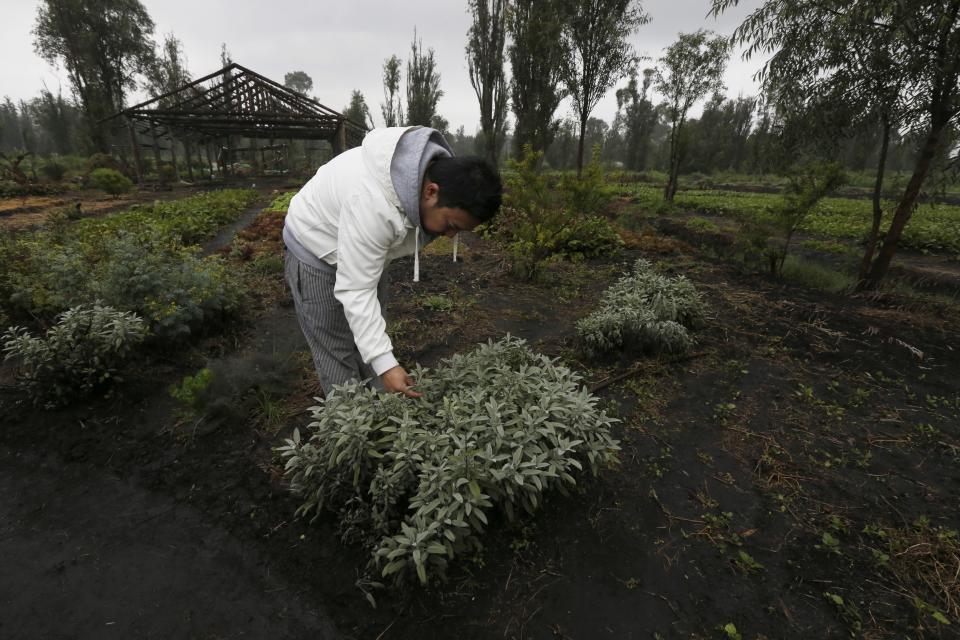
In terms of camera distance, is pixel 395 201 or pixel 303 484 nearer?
pixel 395 201

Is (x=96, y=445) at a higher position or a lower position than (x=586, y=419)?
lower

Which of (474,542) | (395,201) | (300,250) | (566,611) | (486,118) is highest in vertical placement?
(486,118)

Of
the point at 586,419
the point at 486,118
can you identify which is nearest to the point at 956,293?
the point at 586,419

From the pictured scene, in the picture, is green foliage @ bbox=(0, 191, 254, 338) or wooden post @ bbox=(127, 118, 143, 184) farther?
wooden post @ bbox=(127, 118, 143, 184)

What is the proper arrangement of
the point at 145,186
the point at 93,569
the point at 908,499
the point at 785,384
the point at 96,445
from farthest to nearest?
1. the point at 145,186
2. the point at 785,384
3. the point at 96,445
4. the point at 908,499
5. the point at 93,569

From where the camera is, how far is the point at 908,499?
206cm

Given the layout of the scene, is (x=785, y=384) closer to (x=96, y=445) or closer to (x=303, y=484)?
A: (x=303, y=484)

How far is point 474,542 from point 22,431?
2.98 metres

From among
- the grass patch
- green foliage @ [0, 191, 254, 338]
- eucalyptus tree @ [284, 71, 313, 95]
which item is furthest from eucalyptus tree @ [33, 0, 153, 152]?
eucalyptus tree @ [284, 71, 313, 95]

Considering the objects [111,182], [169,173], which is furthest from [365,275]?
[169,173]

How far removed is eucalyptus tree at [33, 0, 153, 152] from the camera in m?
19.5

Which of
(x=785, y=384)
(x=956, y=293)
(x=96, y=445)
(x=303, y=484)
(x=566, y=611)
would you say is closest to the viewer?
(x=566, y=611)

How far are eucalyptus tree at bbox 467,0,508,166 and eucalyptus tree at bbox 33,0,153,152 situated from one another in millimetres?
18181

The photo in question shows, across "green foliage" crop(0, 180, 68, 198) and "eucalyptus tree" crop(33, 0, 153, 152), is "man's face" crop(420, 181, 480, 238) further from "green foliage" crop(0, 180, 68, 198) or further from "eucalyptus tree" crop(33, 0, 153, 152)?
"eucalyptus tree" crop(33, 0, 153, 152)
